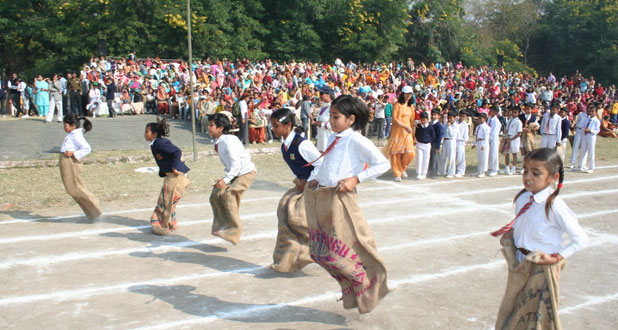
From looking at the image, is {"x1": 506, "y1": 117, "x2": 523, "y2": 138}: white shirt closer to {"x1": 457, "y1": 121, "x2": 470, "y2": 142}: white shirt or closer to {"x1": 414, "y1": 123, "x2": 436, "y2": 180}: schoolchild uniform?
{"x1": 457, "y1": 121, "x2": 470, "y2": 142}: white shirt

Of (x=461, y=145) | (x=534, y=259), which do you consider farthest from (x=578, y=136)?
(x=534, y=259)

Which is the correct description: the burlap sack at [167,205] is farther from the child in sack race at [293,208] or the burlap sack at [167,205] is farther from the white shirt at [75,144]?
the child in sack race at [293,208]

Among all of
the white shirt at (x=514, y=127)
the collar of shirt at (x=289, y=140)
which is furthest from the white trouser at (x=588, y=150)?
the collar of shirt at (x=289, y=140)

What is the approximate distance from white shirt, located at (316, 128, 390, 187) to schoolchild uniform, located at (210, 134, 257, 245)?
2575 mm

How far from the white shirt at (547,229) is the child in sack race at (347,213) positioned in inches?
50.5

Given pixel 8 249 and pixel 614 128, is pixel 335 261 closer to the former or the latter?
pixel 8 249

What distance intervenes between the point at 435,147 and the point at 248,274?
28.5ft

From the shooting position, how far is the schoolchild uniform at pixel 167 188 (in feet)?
26.2

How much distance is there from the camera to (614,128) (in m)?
25.3

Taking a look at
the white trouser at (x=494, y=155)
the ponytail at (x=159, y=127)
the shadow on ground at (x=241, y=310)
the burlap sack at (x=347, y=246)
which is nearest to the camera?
the burlap sack at (x=347, y=246)

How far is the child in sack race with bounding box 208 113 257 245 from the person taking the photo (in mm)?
7219

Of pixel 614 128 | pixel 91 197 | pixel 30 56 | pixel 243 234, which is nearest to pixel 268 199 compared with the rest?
pixel 243 234

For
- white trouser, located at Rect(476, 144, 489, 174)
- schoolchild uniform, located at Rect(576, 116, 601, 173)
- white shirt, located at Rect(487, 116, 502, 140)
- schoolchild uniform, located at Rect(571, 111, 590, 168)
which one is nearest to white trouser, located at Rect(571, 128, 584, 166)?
schoolchild uniform, located at Rect(571, 111, 590, 168)

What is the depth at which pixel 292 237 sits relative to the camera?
6.47 metres
